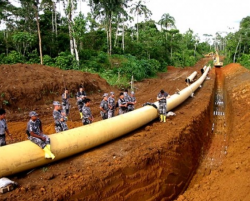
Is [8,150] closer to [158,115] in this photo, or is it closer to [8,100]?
[158,115]

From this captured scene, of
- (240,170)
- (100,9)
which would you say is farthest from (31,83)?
(100,9)

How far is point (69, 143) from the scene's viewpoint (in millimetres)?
6555

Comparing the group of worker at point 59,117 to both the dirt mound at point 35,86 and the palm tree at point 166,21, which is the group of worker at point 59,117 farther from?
the palm tree at point 166,21

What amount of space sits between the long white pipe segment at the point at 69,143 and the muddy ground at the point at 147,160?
0.88 ft

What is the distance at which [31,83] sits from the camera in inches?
562

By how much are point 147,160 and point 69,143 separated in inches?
91.0

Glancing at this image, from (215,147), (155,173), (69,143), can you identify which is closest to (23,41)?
(69,143)

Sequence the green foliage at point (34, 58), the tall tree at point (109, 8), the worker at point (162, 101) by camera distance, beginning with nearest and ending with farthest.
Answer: the worker at point (162, 101) → the green foliage at point (34, 58) → the tall tree at point (109, 8)

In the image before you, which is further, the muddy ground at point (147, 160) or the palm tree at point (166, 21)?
the palm tree at point (166, 21)

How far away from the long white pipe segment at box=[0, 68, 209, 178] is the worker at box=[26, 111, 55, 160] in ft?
0.36

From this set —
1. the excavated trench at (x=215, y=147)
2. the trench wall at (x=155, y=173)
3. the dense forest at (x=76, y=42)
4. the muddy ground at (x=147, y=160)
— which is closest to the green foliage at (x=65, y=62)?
the dense forest at (x=76, y=42)

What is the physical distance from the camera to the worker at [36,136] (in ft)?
19.5

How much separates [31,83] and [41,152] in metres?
9.31

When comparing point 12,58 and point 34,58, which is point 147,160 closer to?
point 12,58
